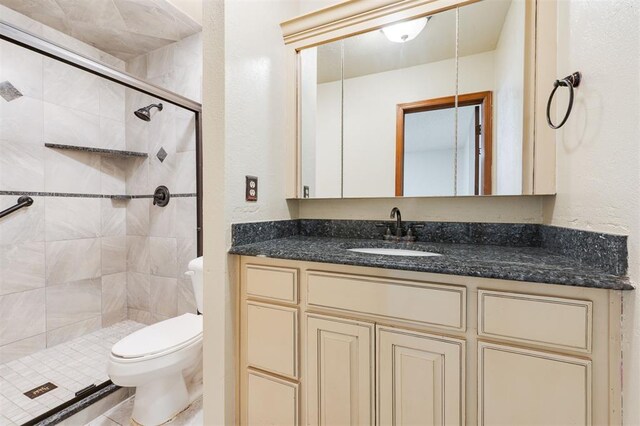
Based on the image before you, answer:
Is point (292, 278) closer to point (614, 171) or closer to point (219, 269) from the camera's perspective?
point (219, 269)

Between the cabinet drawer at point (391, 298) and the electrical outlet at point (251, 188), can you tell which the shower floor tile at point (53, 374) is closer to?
the electrical outlet at point (251, 188)

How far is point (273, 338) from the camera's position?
1091mm

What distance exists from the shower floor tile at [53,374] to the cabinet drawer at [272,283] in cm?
135

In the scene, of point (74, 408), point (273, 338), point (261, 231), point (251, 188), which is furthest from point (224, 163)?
point (74, 408)

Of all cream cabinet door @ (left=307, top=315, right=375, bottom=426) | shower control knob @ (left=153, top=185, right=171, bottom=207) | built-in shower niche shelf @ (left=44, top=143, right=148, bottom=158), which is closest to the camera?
cream cabinet door @ (left=307, top=315, right=375, bottom=426)

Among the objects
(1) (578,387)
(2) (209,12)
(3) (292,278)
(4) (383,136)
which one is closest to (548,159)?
(4) (383,136)

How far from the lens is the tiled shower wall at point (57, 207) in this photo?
192 centimetres

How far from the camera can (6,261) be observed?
1.89 meters

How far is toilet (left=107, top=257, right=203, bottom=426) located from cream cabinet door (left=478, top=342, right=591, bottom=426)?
1.32 metres

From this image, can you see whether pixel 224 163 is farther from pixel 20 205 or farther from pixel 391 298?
pixel 20 205

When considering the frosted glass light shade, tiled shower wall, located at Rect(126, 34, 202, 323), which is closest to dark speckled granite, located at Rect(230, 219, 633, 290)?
the frosted glass light shade

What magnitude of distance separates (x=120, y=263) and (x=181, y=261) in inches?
28.7

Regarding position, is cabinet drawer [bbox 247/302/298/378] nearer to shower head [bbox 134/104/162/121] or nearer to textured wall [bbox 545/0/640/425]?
textured wall [bbox 545/0/640/425]

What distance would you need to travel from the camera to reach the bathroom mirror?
1231 mm
